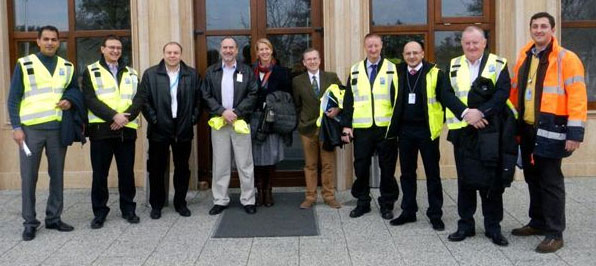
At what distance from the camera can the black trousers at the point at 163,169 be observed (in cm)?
660

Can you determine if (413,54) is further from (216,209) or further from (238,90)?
(216,209)

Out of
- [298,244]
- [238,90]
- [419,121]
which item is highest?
[238,90]

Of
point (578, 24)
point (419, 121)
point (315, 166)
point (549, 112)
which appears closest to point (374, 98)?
point (419, 121)

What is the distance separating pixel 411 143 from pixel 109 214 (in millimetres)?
3378

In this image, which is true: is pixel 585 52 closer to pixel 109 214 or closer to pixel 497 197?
pixel 497 197

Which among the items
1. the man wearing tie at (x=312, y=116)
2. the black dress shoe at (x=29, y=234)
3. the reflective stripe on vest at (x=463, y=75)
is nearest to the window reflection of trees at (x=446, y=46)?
the man wearing tie at (x=312, y=116)

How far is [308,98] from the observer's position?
6844 millimetres

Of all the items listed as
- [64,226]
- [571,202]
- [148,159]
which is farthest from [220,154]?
[571,202]

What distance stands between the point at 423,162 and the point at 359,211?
961 mm

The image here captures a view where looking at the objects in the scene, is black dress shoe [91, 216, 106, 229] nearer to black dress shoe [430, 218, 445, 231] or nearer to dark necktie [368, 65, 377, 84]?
dark necktie [368, 65, 377, 84]

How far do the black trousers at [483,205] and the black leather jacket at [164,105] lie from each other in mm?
2799

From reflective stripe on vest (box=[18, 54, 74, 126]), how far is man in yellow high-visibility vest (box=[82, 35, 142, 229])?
338 millimetres

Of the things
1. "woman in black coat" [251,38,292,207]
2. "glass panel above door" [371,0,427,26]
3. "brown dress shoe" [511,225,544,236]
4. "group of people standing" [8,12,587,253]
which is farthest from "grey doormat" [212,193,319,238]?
"glass panel above door" [371,0,427,26]

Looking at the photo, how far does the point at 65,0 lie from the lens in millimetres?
8352
